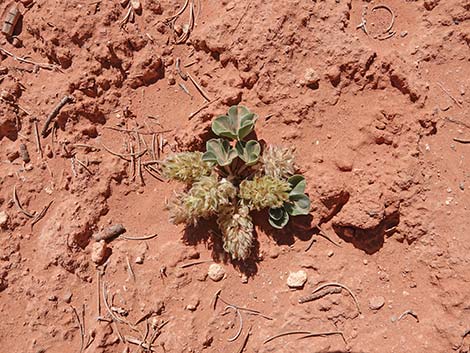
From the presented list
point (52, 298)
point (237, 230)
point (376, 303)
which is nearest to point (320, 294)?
point (376, 303)

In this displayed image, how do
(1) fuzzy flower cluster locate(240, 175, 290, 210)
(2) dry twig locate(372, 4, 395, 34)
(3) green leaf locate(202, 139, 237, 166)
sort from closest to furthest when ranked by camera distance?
(1) fuzzy flower cluster locate(240, 175, 290, 210)
(3) green leaf locate(202, 139, 237, 166)
(2) dry twig locate(372, 4, 395, 34)

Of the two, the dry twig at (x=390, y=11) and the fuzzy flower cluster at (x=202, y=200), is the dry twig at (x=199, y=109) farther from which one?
the dry twig at (x=390, y=11)

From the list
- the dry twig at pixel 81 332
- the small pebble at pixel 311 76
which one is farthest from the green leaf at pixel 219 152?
the dry twig at pixel 81 332

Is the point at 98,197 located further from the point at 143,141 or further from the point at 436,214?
the point at 436,214

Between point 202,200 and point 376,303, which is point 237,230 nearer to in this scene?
point 202,200

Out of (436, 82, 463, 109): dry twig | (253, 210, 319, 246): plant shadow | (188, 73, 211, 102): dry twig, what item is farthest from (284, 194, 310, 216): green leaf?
(436, 82, 463, 109): dry twig

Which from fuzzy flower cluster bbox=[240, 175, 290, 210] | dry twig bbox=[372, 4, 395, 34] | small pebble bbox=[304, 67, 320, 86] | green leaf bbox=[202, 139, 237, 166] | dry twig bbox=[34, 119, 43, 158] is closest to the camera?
fuzzy flower cluster bbox=[240, 175, 290, 210]

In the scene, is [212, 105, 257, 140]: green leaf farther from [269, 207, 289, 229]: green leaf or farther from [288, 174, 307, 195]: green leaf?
[269, 207, 289, 229]: green leaf
